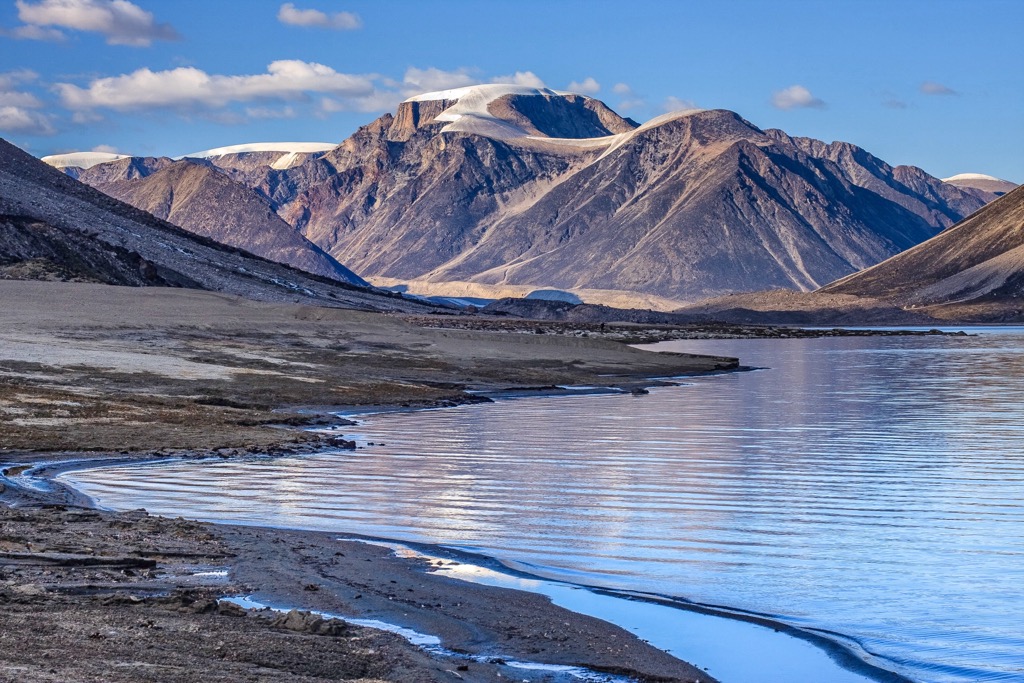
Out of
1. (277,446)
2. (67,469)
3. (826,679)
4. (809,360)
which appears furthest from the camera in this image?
(809,360)

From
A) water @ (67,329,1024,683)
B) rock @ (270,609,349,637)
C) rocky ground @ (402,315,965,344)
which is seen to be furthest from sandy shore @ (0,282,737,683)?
rocky ground @ (402,315,965,344)

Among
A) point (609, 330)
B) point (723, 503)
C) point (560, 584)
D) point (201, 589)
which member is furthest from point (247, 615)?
point (609, 330)

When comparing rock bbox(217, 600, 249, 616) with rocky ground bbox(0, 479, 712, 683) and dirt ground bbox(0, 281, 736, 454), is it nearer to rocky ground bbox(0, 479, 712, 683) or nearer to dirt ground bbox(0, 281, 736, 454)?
rocky ground bbox(0, 479, 712, 683)

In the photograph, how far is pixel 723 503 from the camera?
2275 cm

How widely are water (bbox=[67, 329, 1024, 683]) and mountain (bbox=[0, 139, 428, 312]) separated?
67.1 metres

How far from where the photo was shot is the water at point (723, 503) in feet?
49.4

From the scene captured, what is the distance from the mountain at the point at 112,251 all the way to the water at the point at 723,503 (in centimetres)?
6713

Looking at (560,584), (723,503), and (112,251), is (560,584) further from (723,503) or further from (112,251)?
(112,251)

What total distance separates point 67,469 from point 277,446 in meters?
5.63

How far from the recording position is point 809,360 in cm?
8875

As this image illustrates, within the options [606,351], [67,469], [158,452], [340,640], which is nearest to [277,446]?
[158,452]

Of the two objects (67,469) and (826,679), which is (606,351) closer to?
(67,469)

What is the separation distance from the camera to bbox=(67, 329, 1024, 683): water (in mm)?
15070

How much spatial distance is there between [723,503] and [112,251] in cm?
10541
